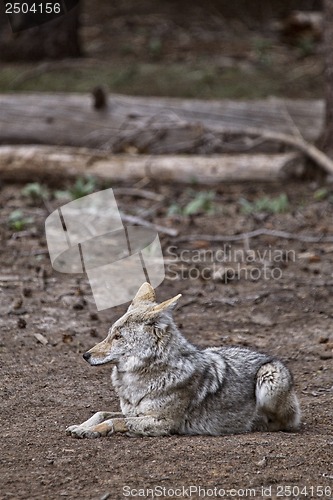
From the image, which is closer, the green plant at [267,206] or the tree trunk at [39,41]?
the green plant at [267,206]

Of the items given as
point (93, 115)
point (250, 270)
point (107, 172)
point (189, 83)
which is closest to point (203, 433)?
point (250, 270)

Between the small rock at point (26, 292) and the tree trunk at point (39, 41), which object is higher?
the small rock at point (26, 292)

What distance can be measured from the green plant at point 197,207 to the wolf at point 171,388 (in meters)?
5.85

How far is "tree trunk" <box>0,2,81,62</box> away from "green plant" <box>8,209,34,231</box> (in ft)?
22.9

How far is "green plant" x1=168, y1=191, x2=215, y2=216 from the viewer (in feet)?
39.8

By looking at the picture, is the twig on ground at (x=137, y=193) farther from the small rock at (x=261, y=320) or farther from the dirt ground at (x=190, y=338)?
the small rock at (x=261, y=320)

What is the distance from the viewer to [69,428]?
589 cm

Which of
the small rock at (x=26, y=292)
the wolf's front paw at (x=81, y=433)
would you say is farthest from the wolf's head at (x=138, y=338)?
the small rock at (x=26, y=292)

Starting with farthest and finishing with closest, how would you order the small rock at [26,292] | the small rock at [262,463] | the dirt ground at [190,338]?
the small rock at [26,292], the small rock at [262,463], the dirt ground at [190,338]

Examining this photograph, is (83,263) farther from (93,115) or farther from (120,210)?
(93,115)

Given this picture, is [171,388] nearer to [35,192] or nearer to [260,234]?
[260,234]

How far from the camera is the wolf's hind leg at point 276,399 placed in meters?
6.24

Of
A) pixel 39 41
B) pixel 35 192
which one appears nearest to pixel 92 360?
pixel 35 192

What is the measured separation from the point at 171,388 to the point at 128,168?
7.39 metres
